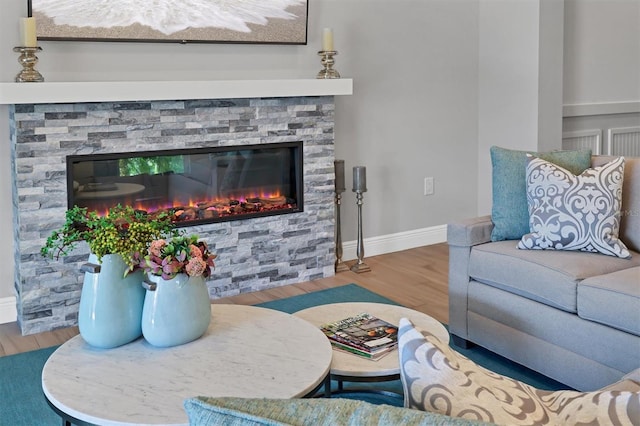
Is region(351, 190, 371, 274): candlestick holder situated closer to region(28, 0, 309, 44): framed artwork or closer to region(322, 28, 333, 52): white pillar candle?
region(322, 28, 333, 52): white pillar candle

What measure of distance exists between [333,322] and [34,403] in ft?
3.96

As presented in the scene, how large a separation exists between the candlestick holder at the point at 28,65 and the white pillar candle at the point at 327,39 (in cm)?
161

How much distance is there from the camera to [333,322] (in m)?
2.46

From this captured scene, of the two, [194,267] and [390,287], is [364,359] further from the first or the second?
[390,287]

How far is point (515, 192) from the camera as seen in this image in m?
3.05

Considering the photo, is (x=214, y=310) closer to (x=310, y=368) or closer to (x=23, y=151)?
(x=310, y=368)

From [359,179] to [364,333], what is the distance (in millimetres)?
2163

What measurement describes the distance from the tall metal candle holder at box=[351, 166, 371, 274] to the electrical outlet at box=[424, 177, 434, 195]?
0.69 metres

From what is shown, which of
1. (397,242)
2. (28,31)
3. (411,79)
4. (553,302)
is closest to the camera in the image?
(553,302)

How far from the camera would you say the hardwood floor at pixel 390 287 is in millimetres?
3393

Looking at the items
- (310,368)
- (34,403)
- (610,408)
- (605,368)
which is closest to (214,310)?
(310,368)

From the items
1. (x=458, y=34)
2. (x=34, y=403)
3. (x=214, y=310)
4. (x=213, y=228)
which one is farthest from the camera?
(x=458, y=34)

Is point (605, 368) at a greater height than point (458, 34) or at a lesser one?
lesser

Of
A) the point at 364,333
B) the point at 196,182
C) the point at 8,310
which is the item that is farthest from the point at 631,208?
the point at 8,310
